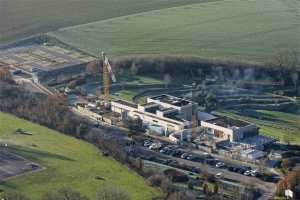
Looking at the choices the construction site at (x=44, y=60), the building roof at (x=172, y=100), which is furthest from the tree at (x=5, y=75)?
the building roof at (x=172, y=100)

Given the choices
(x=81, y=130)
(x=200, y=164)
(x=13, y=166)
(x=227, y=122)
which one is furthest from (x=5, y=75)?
(x=200, y=164)

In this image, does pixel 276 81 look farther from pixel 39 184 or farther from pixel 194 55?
pixel 39 184

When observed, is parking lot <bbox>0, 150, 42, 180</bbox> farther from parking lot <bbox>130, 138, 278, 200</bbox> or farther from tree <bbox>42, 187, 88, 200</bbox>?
parking lot <bbox>130, 138, 278, 200</bbox>

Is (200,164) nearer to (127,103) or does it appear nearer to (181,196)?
(181,196)

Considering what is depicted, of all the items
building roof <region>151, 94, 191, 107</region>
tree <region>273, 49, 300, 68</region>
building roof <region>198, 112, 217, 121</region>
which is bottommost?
building roof <region>198, 112, 217, 121</region>

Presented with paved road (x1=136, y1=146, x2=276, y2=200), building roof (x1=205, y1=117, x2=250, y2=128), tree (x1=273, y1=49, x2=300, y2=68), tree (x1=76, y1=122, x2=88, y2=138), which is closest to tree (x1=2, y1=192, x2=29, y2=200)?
tree (x1=76, y1=122, x2=88, y2=138)

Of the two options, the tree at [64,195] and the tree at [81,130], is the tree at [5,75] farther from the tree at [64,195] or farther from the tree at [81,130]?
the tree at [64,195]
